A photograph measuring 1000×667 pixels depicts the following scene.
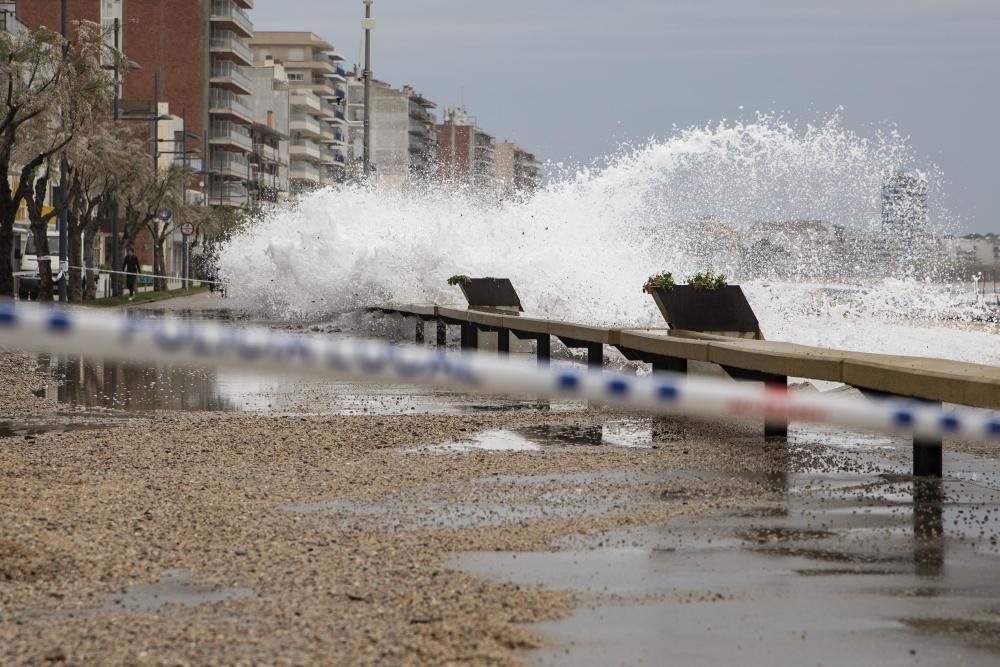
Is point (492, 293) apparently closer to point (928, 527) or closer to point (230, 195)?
point (928, 527)

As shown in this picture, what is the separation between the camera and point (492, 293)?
84.5 feet

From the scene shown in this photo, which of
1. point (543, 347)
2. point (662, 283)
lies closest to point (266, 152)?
Answer: point (543, 347)

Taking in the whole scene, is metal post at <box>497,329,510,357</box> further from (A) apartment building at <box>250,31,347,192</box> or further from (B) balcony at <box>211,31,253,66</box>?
(A) apartment building at <box>250,31,347,192</box>

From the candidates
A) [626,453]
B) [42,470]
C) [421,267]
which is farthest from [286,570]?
[421,267]

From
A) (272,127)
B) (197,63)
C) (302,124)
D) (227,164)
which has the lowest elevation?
(227,164)

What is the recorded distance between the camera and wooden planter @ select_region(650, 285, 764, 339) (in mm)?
15867

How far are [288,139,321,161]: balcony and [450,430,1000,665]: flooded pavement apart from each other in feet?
537

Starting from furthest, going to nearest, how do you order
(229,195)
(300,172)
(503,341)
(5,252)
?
(300,172) < (229,195) < (5,252) < (503,341)

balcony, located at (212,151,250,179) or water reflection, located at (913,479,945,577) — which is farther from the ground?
balcony, located at (212,151,250,179)

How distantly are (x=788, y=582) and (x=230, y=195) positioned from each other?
133 metres

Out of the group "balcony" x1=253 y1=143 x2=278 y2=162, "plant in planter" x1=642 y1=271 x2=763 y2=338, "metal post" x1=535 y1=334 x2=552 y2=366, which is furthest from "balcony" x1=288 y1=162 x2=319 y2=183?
"plant in planter" x1=642 y1=271 x2=763 y2=338

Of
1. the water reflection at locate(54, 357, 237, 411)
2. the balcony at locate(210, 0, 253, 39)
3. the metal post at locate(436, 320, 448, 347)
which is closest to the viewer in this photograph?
→ the water reflection at locate(54, 357, 237, 411)

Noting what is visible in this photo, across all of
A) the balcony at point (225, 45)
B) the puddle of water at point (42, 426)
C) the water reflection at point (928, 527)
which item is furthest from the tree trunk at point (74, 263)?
the balcony at point (225, 45)

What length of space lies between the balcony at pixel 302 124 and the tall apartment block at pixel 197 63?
30.7 m
